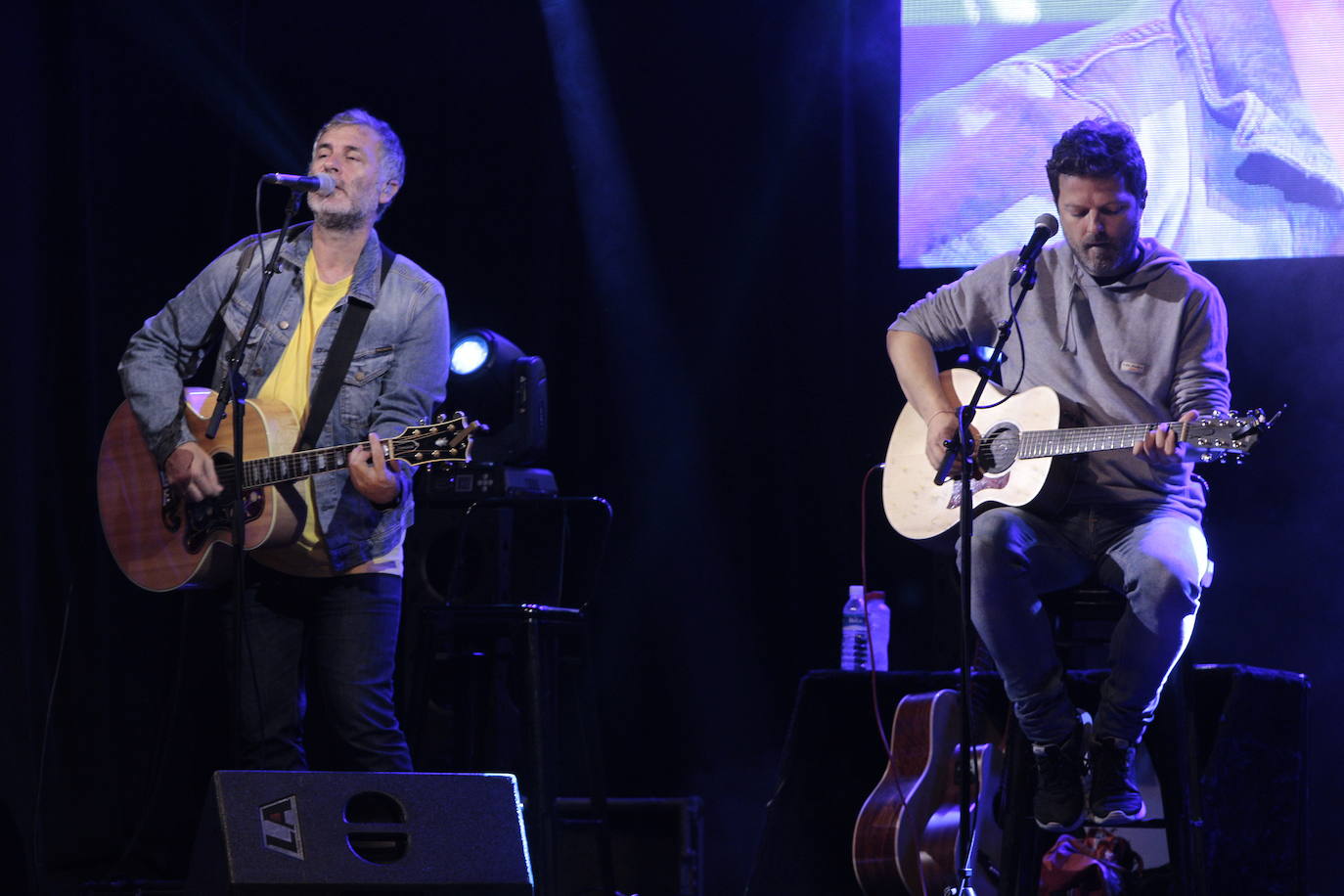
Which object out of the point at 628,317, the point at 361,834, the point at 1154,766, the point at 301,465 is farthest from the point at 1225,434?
the point at 628,317

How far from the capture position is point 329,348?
354cm

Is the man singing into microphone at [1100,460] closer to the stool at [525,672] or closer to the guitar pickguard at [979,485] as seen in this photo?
the guitar pickguard at [979,485]

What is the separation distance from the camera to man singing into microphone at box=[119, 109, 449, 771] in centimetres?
335

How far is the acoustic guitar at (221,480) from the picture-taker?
10.9 ft

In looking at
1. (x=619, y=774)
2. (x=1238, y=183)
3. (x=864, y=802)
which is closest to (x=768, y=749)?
(x=619, y=774)

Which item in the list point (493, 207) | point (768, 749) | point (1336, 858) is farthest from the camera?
point (493, 207)

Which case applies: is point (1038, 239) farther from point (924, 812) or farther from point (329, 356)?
point (329, 356)

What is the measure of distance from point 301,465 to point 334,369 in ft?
0.91

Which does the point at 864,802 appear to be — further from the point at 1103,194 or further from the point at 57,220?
the point at 57,220

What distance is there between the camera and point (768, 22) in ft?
17.0

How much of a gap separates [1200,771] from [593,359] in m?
2.61

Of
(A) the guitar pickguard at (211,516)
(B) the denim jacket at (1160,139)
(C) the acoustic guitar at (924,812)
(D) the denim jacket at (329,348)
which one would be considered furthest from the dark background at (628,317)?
(A) the guitar pickguard at (211,516)

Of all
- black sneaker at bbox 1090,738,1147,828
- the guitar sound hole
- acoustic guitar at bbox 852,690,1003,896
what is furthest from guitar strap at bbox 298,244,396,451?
black sneaker at bbox 1090,738,1147,828

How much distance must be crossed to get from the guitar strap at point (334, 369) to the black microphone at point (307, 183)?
288 millimetres
